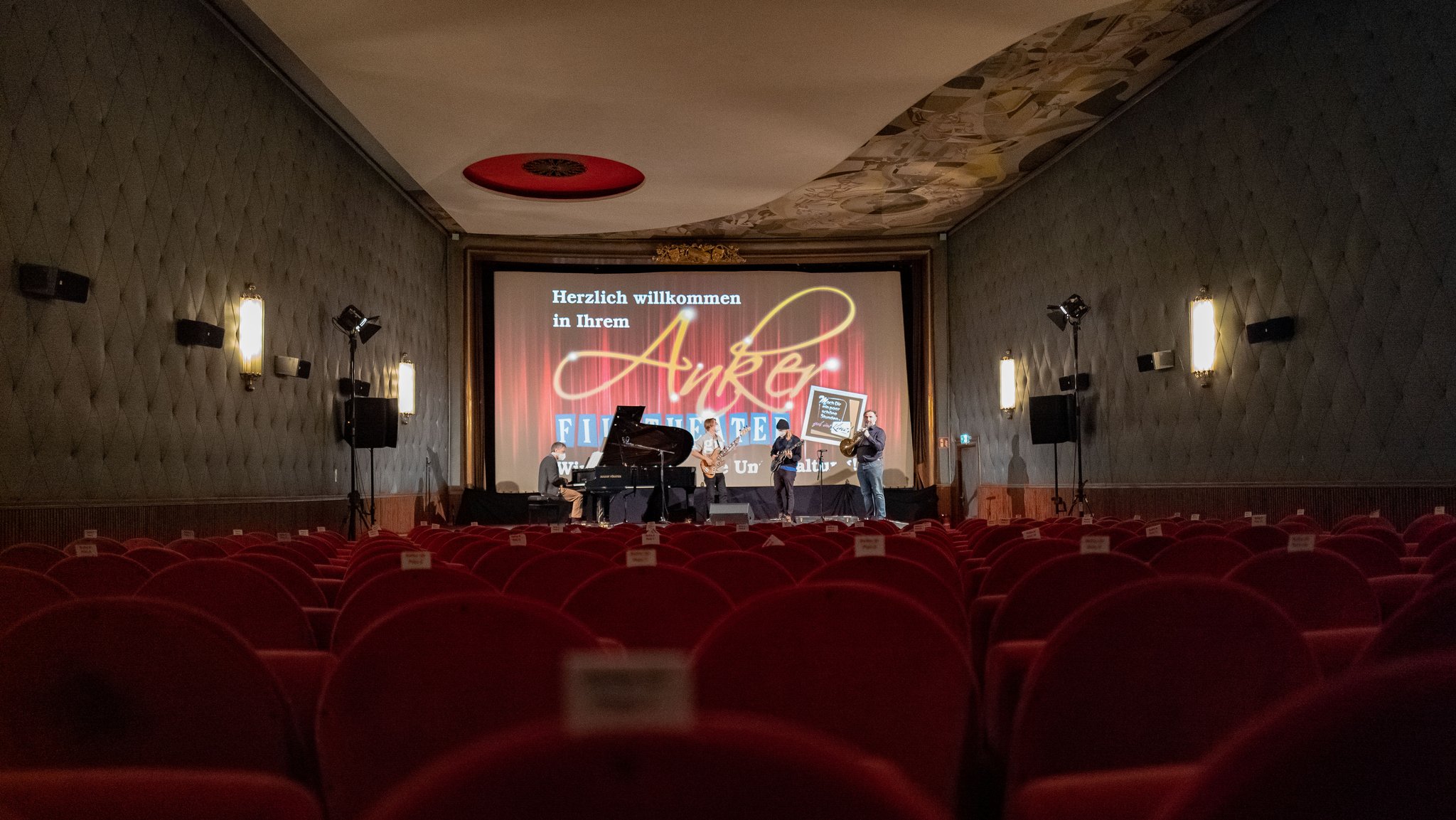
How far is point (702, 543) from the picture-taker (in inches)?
160

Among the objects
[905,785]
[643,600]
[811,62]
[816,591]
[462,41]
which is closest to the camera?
[905,785]

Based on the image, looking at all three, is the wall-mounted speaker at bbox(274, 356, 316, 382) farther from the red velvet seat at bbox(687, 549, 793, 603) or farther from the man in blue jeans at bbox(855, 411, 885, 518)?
the red velvet seat at bbox(687, 549, 793, 603)

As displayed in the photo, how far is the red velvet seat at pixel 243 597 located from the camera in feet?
8.18

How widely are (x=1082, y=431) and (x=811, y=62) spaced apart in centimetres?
576

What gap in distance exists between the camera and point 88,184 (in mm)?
6570

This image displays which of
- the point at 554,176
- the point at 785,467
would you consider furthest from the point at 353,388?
the point at 785,467

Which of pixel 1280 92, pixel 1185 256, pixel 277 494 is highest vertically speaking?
pixel 1280 92

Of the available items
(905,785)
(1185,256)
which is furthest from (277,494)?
(905,785)

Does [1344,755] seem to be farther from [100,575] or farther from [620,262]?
[620,262]

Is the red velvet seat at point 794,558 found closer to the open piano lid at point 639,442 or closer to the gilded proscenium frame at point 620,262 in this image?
the open piano lid at point 639,442

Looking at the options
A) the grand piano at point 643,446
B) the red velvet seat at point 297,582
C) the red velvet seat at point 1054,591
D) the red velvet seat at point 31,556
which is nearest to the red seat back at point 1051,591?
the red velvet seat at point 1054,591

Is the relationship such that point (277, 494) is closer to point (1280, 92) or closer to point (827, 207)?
point (827, 207)

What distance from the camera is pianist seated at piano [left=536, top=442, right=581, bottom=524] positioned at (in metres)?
13.7

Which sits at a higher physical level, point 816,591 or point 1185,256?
point 1185,256
